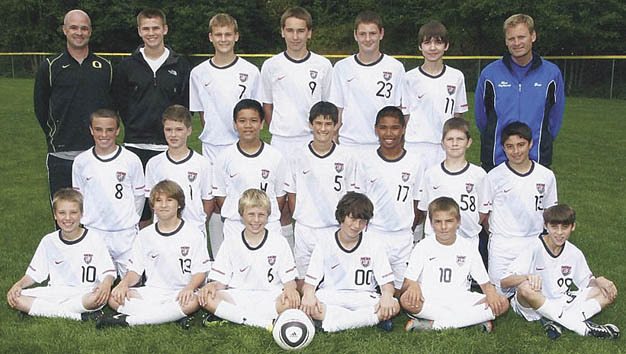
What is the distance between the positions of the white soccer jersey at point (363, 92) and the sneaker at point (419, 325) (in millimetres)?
1576

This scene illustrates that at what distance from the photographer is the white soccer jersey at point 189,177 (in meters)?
4.83

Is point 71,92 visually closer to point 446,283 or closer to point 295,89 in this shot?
point 295,89

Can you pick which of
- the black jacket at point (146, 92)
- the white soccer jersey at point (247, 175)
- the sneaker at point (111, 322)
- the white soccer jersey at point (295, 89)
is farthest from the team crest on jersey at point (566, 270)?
the black jacket at point (146, 92)

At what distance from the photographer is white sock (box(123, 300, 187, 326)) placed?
418 centimetres

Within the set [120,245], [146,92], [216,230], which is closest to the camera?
[120,245]

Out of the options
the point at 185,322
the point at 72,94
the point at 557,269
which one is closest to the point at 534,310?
the point at 557,269

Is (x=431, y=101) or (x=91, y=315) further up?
(x=431, y=101)

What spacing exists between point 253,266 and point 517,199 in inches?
78.1

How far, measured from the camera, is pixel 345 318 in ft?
13.6

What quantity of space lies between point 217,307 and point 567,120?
14.2 metres

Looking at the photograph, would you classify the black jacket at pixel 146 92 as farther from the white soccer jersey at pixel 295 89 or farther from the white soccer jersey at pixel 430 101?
the white soccer jersey at pixel 430 101

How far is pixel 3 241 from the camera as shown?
612 cm

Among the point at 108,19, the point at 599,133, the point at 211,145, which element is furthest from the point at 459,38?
the point at 211,145

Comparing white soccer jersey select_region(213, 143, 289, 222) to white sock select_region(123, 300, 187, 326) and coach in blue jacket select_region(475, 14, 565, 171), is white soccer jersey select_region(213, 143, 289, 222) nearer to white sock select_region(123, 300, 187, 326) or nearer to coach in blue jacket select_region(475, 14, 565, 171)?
white sock select_region(123, 300, 187, 326)
